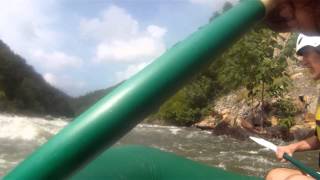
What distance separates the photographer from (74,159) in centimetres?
36

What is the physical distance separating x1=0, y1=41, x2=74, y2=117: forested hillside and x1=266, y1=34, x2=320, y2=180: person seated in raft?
3146 cm

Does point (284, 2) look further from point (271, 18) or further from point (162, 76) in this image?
point (162, 76)

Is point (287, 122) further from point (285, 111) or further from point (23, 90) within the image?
point (23, 90)

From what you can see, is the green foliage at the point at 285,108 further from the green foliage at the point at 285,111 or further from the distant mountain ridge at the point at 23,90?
the distant mountain ridge at the point at 23,90

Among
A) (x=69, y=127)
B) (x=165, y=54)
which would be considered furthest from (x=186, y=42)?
(x=69, y=127)

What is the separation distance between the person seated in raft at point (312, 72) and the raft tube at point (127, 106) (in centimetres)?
97

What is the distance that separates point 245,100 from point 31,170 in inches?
821

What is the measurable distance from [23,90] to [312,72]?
131 feet

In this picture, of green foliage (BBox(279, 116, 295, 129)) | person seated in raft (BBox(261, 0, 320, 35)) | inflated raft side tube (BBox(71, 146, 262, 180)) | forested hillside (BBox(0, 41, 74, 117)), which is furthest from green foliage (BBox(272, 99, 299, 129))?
forested hillside (BBox(0, 41, 74, 117))

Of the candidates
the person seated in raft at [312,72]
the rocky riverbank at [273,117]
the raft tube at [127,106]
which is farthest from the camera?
the rocky riverbank at [273,117]

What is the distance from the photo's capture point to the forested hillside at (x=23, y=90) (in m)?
35.9

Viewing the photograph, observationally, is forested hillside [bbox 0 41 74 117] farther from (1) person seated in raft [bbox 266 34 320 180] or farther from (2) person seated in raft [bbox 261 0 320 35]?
(2) person seated in raft [bbox 261 0 320 35]

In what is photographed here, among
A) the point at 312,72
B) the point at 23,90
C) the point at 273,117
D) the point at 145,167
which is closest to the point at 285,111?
the point at 273,117

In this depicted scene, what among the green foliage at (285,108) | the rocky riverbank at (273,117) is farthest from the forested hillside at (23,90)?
the green foliage at (285,108)
